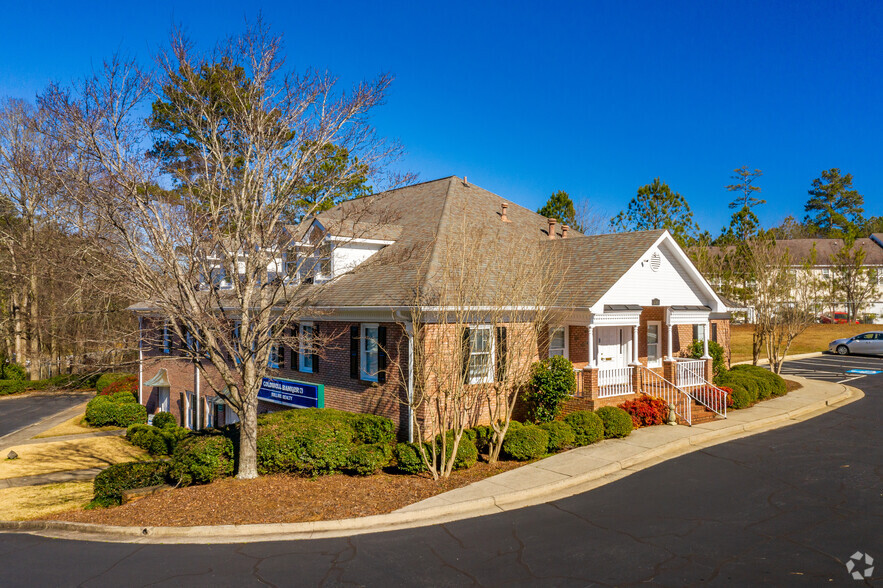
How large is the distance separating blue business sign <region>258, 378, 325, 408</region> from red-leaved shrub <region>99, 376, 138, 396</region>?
1882cm

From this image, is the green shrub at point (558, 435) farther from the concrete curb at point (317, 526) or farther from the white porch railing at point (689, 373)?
the white porch railing at point (689, 373)

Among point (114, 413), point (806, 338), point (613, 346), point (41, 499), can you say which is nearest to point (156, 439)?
point (41, 499)

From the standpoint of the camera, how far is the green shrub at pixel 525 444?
1437 centimetres

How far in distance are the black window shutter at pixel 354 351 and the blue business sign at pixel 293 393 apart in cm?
145

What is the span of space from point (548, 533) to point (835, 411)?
1583 cm

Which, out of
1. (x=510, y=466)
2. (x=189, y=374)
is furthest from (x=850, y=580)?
(x=189, y=374)

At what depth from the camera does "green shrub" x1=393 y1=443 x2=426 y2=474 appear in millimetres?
13531

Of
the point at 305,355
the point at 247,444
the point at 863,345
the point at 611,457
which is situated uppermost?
the point at 305,355

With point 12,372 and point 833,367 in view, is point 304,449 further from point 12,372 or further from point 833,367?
point 12,372

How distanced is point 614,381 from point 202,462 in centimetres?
1234

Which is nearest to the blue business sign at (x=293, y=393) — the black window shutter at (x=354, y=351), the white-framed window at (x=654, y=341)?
the black window shutter at (x=354, y=351)

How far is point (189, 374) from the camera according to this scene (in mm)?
26156

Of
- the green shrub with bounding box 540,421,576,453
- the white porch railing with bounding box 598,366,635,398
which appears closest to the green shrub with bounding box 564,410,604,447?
the green shrub with bounding box 540,421,576,453

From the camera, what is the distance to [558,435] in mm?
14938
